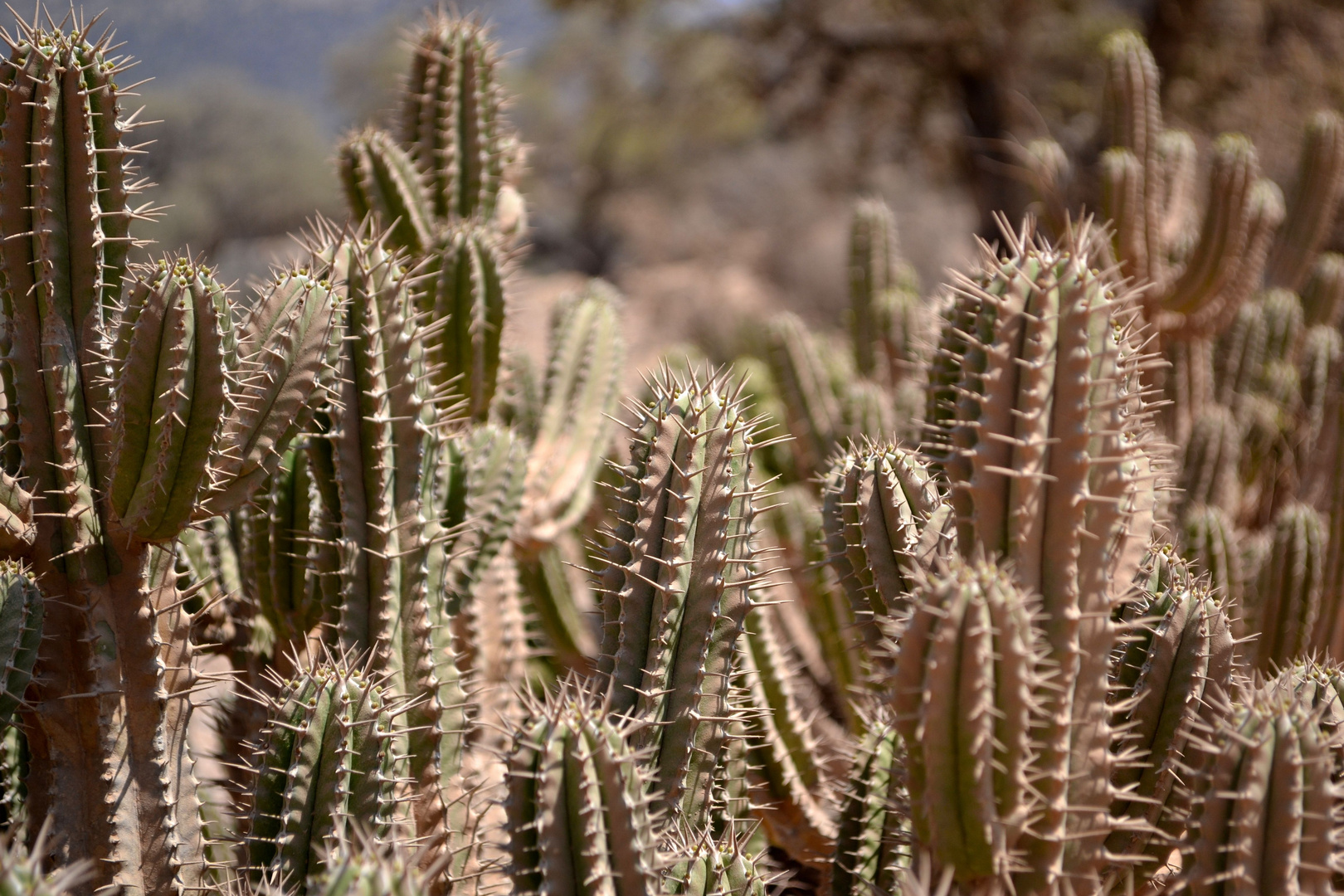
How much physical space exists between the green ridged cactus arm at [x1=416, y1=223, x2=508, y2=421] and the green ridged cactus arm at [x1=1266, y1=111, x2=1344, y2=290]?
5.07 meters

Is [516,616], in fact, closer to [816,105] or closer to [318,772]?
[318,772]

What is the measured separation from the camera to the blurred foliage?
12203 mm

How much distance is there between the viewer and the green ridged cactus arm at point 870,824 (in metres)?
1.92

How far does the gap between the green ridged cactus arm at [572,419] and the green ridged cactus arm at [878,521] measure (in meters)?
1.51

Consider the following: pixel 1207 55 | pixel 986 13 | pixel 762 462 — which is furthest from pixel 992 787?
pixel 1207 55

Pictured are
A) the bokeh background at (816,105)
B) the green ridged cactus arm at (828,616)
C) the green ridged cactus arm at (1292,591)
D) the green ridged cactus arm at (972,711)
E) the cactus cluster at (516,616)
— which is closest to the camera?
the green ridged cactus arm at (972,711)

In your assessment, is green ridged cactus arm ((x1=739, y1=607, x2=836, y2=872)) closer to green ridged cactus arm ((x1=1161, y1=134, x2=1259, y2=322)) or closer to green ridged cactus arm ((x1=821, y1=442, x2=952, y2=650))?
green ridged cactus arm ((x1=821, y1=442, x2=952, y2=650))

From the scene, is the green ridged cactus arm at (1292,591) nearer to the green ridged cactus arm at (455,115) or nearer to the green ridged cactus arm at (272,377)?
the green ridged cactus arm at (455,115)

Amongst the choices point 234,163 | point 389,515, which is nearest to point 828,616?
point 389,515

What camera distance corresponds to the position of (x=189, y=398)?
1.82m

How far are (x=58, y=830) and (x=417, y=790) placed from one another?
26.5 inches

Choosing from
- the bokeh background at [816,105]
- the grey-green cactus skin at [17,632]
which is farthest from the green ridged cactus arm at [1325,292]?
the grey-green cactus skin at [17,632]

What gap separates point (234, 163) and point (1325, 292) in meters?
13.0

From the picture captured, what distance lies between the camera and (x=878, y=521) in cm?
197
